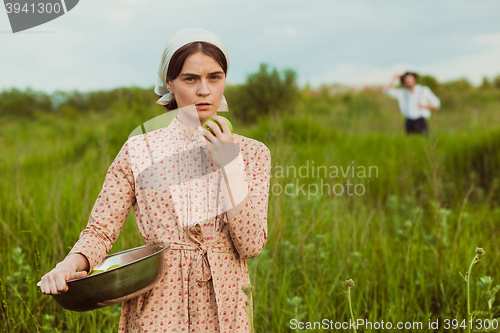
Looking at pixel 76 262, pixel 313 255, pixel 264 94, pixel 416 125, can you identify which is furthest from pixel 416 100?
pixel 76 262

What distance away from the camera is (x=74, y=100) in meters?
25.9

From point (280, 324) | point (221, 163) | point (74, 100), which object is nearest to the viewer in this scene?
point (221, 163)

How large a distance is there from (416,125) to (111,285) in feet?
22.5

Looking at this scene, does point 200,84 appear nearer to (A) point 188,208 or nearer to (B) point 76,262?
(A) point 188,208

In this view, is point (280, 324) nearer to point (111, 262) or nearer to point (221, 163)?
point (111, 262)

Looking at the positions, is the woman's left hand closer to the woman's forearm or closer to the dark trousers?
the woman's forearm

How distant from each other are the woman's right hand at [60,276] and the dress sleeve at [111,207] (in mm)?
98

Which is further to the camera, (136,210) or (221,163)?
(136,210)

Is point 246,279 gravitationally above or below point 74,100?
below

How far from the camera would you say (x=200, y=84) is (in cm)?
127

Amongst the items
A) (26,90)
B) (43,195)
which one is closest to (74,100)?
(26,90)

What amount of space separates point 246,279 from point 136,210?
500mm

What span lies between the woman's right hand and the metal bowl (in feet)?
0.07

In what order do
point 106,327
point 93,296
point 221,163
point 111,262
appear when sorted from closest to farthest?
point 93,296, point 221,163, point 111,262, point 106,327
